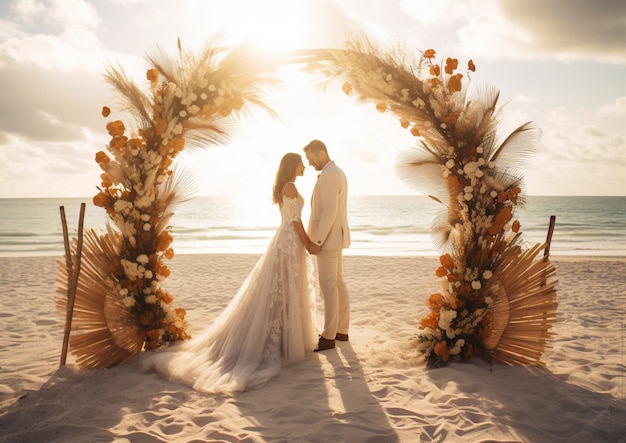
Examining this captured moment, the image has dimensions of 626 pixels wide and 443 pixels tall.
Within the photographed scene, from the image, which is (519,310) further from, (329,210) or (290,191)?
(290,191)

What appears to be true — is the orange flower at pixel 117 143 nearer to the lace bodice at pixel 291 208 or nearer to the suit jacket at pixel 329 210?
the lace bodice at pixel 291 208

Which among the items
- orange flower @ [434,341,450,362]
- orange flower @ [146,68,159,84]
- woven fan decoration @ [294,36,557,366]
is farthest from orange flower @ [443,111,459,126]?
orange flower @ [146,68,159,84]

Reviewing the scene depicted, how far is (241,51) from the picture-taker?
14.8 feet

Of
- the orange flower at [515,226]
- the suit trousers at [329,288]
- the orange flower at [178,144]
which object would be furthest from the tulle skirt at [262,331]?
the orange flower at [515,226]

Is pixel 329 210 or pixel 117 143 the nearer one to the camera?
pixel 117 143

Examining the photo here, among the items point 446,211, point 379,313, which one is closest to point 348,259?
point 379,313

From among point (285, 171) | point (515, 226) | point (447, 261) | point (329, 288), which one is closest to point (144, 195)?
point (285, 171)

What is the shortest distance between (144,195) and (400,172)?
2.64 metres

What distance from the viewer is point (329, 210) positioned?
4.62m

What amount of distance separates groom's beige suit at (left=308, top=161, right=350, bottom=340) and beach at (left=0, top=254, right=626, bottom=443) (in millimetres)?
464

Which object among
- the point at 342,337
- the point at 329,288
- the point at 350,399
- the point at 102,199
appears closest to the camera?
the point at 350,399

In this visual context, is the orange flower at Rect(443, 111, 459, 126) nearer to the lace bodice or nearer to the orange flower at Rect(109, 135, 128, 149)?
the lace bodice

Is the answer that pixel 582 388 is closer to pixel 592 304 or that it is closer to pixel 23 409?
pixel 592 304

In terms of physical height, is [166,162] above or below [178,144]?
below
